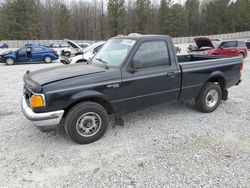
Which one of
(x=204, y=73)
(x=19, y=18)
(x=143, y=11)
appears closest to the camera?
(x=204, y=73)

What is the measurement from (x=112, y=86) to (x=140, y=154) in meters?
1.22

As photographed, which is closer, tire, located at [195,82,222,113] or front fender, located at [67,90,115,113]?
front fender, located at [67,90,115,113]

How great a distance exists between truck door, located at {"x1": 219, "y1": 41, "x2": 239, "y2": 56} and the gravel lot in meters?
10.9

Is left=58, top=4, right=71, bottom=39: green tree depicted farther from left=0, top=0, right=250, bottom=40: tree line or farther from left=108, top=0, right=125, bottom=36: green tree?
left=108, top=0, right=125, bottom=36: green tree

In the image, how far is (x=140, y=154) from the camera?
3381 mm

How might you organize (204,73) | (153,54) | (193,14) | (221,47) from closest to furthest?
(153,54) → (204,73) → (221,47) → (193,14)

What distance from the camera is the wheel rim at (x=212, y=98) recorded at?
503 centimetres

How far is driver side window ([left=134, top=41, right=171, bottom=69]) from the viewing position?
3.96 m

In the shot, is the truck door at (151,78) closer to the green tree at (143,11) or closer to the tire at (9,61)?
the tire at (9,61)

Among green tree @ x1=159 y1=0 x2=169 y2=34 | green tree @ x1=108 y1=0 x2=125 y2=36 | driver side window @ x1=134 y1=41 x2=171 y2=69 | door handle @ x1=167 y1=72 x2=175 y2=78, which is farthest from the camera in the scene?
green tree @ x1=159 y1=0 x2=169 y2=34

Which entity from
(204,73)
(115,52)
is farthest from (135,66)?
(204,73)

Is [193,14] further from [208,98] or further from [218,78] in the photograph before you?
[208,98]

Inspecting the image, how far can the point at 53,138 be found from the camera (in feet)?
12.8

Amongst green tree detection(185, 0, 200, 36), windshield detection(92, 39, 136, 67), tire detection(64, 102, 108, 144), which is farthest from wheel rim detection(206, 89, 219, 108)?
green tree detection(185, 0, 200, 36)
